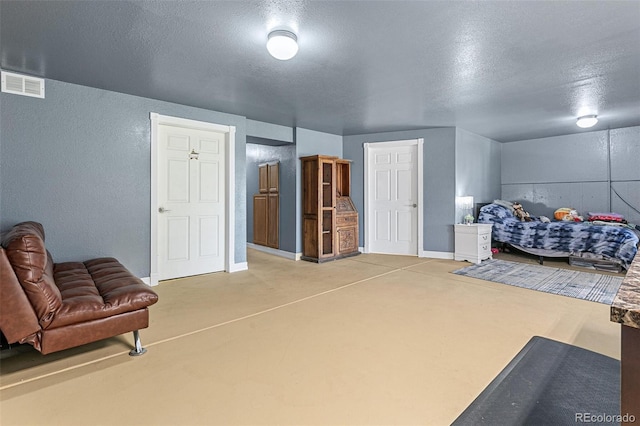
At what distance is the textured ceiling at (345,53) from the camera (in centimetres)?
213

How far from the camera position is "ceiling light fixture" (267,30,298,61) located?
2.31 metres

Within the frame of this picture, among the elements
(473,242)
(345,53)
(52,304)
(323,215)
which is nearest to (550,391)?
(345,53)

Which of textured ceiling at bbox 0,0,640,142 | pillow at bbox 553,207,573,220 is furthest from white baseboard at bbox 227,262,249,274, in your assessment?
pillow at bbox 553,207,573,220

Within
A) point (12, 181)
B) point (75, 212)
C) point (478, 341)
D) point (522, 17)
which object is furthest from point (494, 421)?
point (12, 181)

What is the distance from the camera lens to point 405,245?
596 cm

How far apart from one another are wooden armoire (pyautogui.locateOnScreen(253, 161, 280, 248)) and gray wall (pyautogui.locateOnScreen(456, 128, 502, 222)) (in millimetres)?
3304

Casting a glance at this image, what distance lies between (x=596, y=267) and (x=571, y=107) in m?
2.44

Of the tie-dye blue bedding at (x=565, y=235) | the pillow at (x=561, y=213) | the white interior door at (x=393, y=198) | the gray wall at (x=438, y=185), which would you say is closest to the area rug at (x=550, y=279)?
the tie-dye blue bedding at (x=565, y=235)

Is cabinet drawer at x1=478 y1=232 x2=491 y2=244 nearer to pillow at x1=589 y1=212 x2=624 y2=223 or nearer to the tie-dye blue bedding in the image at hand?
the tie-dye blue bedding

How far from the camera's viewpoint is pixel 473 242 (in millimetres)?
5211

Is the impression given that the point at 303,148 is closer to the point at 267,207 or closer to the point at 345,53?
Result: the point at 267,207

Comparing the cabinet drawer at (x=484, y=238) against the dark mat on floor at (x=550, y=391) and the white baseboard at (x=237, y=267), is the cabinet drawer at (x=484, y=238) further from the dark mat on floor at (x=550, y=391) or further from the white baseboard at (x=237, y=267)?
the white baseboard at (x=237, y=267)

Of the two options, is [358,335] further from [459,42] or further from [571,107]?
[571,107]

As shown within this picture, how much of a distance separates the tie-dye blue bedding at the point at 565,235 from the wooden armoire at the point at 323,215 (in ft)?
8.57
